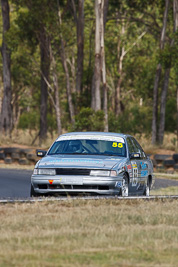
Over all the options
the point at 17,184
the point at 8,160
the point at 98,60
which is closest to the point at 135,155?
the point at 17,184

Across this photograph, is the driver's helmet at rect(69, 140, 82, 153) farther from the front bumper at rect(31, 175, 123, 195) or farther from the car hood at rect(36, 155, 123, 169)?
the front bumper at rect(31, 175, 123, 195)

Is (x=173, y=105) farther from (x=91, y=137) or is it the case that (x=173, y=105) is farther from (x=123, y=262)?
(x=123, y=262)

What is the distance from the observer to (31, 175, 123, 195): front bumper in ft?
42.2

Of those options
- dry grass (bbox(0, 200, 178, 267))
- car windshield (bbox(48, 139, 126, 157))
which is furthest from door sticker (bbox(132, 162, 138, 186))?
dry grass (bbox(0, 200, 178, 267))

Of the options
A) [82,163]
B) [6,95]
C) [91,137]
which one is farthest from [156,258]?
[6,95]

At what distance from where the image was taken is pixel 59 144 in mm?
14477

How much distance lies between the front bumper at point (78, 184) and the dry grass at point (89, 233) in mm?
446

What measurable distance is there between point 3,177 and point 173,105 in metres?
32.0

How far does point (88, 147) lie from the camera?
47.2 ft

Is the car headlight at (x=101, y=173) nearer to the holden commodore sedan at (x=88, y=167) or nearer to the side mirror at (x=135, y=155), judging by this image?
the holden commodore sedan at (x=88, y=167)

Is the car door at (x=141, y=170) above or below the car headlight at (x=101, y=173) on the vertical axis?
below

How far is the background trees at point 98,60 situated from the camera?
35500 millimetres

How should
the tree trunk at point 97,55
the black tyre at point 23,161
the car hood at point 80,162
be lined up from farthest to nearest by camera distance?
1. the tree trunk at point 97,55
2. the black tyre at point 23,161
3. the car hood at point 80,162

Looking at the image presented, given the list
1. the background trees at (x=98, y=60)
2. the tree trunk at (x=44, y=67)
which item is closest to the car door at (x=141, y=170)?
the background trees at (x=98, y=60)
